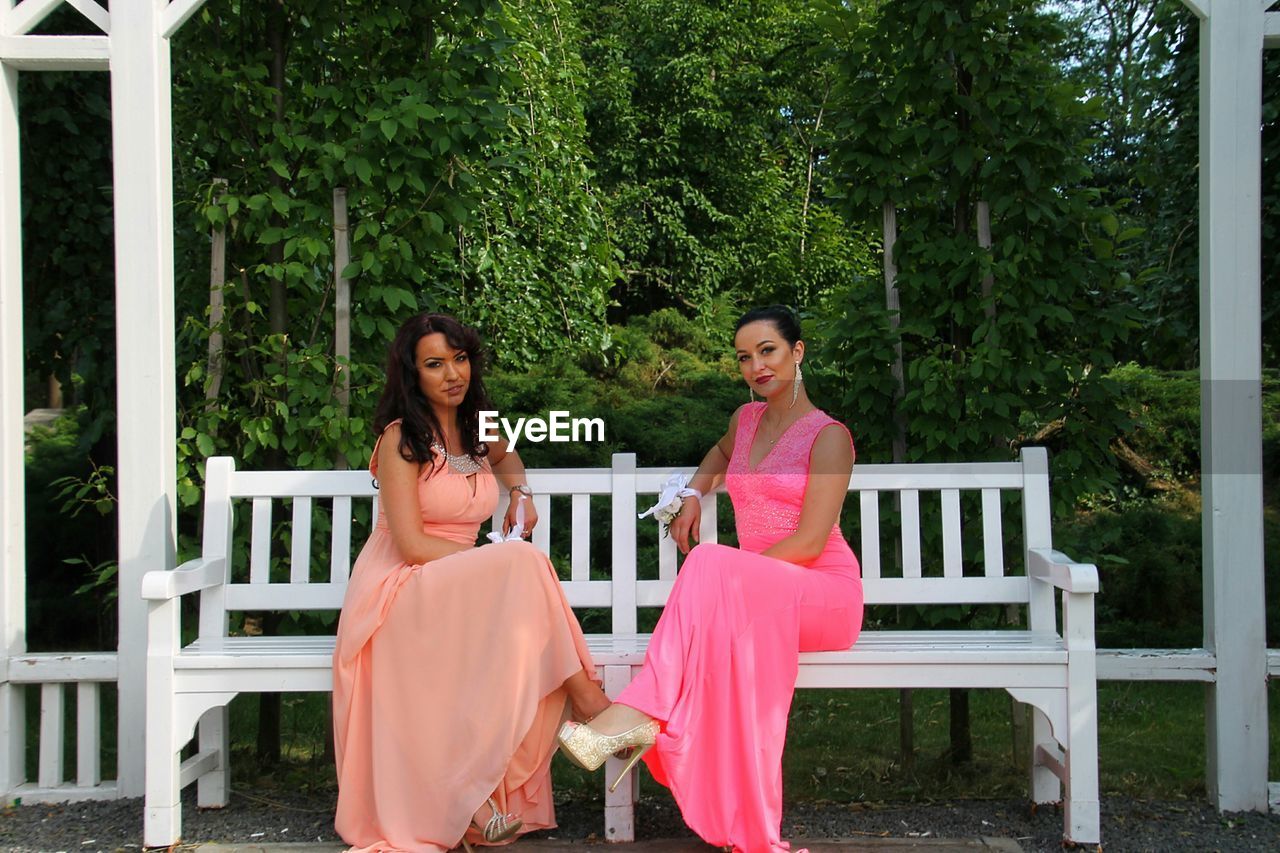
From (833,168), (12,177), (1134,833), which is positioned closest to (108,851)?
(12,177)

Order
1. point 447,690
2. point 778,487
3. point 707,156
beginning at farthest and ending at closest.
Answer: point 707,156 < point 778,487 < point 447,690

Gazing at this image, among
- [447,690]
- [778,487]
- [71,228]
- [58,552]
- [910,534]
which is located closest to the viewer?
[447,690]

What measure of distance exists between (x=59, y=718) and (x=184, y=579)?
0.79 metres

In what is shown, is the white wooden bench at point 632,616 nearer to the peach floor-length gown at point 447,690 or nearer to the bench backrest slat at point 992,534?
the bench backrest slat at point 992,534

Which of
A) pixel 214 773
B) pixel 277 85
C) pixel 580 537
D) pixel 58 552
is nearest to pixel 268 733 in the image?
pixel 214 773

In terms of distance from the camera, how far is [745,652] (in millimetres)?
2742

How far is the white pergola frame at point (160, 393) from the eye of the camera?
3160mm

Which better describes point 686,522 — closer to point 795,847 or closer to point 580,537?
point 580,537

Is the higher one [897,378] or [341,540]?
[897,378]

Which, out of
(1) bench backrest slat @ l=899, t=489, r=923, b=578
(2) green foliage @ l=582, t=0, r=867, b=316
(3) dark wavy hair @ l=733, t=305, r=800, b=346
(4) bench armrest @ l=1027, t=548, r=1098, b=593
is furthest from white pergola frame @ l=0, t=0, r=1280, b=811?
(2) green foliage @ l=582, t=0, r=867, b=316

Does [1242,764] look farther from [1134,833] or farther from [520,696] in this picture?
[520,696]

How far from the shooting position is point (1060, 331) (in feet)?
12.7

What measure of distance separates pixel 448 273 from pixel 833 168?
4.22m

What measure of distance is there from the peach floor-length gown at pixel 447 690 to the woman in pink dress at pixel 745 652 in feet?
0.83
